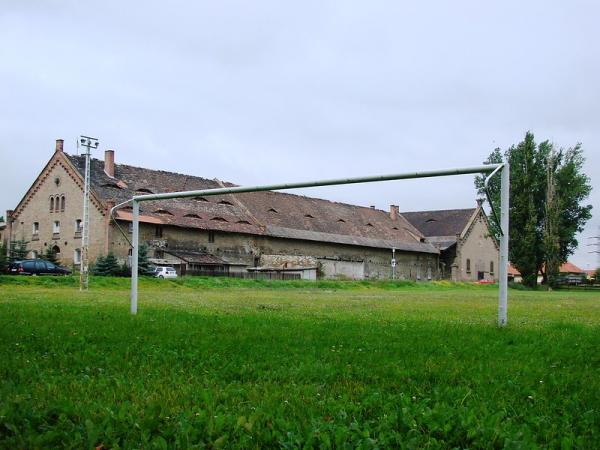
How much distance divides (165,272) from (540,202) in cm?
3979

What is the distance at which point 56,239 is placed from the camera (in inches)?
2185

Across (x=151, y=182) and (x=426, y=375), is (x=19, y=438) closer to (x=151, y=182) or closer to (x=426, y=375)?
(x=426, y=375)

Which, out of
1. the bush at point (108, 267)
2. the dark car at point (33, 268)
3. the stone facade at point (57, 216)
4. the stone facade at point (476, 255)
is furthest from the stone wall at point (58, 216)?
the stone facade at point (476, 255)

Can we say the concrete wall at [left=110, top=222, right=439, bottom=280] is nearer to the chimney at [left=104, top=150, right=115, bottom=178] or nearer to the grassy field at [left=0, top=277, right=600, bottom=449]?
the chimney at [left=104, top=150, right=115, bottom=178]

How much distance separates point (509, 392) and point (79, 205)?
174ft

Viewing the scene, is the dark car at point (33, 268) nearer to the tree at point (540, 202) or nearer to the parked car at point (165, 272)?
the parked car at point (165, 272)

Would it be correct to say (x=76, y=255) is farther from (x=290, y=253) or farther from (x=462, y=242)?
(x=462, y=242)

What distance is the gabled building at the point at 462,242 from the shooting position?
3110 inches

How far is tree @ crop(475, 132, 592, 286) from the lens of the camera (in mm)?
62438

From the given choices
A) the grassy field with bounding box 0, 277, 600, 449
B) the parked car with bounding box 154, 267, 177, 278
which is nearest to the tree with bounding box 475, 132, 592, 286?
the parked car with bounding box 154, 267, 177, 278

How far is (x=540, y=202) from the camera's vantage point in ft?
217

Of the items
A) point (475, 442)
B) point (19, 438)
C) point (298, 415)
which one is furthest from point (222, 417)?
point (475, 442)

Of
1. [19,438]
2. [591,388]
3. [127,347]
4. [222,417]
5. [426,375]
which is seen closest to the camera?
[19,438]

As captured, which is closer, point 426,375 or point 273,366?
point 426,375
